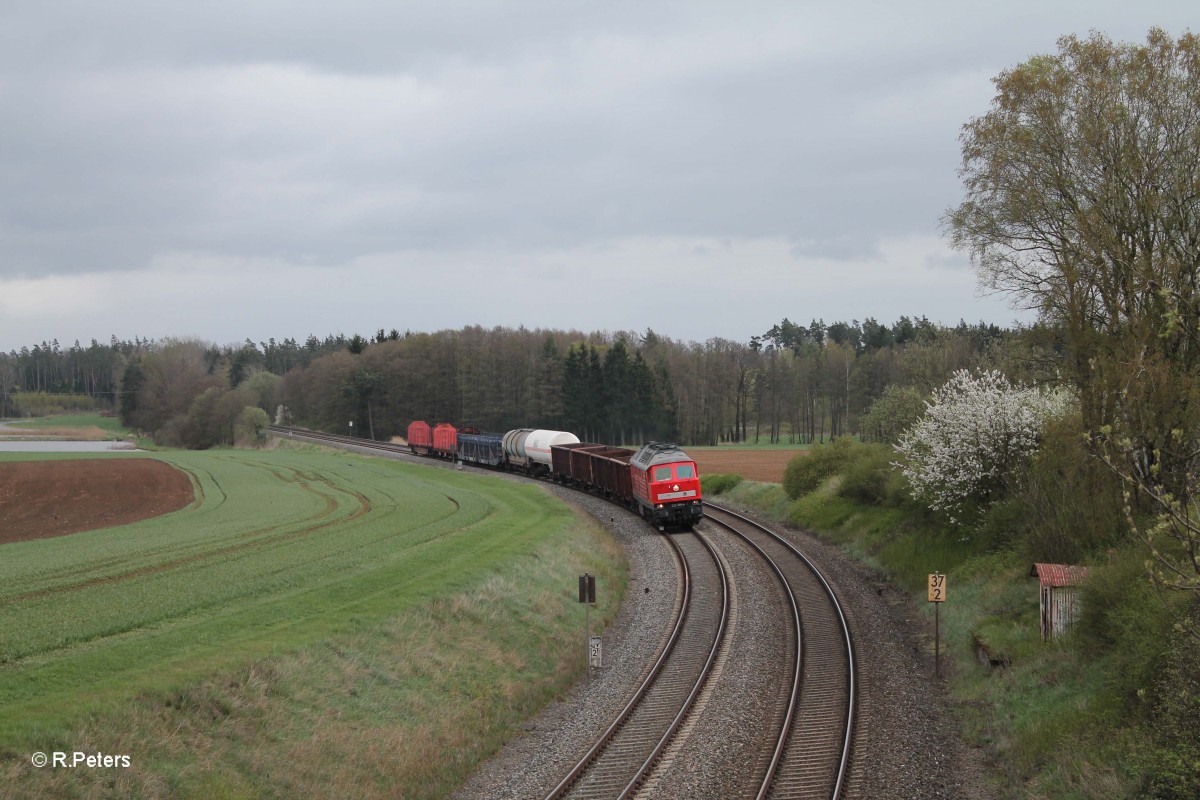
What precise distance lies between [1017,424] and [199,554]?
25194mm

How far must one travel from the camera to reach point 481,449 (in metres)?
66.5

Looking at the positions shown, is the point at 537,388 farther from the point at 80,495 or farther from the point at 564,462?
the point at 80,495

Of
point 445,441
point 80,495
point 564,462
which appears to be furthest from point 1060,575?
point 445,441

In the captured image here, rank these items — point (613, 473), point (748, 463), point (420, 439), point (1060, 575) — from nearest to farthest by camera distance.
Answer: point (1060, 575) < point (613, 473) < point (748, 463) < point (420, 439)

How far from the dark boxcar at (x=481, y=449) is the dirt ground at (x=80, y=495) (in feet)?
69.5

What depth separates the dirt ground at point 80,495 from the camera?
34.2 metres

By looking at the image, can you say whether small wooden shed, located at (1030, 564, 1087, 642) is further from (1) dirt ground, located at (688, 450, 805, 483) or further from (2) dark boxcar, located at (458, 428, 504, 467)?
(2) dark boxcar, located at (458, 428, 504, 467)

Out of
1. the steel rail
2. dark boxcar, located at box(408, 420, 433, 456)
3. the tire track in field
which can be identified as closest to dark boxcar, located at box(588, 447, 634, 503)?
the steel rail

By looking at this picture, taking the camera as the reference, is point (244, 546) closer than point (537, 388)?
Yes

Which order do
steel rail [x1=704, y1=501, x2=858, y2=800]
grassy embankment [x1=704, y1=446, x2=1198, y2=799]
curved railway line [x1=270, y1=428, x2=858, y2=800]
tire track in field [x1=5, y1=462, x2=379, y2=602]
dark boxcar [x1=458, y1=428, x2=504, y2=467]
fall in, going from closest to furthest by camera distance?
1. grassy embankment [x1=704, y1=446, x2=1198, y2=799]
2. steel rail [x1=704, y1=501, x2=858, y2=800]
3. curved railway line [x1=270, y1=428, x2=858, y2=800]
4. tire track in field [x1=5, y1=462, x2=379, y2=602]
5. dark boxcar [x1=458, y1=428, x2=504, y2=467]

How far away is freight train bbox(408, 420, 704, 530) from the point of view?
3603 centimetres

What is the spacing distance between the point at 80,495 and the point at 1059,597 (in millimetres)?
42178

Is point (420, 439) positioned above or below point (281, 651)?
above

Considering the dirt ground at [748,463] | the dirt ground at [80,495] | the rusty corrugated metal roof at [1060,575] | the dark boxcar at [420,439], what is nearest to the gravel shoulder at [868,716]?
the rusty corrugated metal roof at [1060,575]
